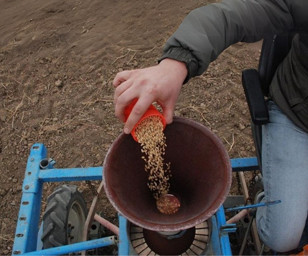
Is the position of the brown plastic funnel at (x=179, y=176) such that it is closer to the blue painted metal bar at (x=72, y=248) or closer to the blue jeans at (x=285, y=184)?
the blue painted metal bar at (x=72, y=248)

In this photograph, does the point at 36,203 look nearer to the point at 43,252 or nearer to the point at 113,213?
the point at 43,252

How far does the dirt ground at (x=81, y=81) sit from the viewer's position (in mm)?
2479

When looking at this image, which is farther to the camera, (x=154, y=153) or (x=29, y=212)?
(x=29, y=212)

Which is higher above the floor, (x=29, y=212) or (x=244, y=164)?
(x=29, y=212)

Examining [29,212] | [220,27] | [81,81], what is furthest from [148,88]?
[81,81]

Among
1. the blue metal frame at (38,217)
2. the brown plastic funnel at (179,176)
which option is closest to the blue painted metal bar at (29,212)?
the blue metal frame at (38,217)

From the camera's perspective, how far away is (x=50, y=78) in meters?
2.92

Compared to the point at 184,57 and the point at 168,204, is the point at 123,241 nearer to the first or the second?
the point at 168,204

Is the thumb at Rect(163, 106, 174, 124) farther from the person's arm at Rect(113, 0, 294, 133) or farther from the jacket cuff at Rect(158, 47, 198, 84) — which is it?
the jacket cuff at Rect(158, 47, 198, 84)

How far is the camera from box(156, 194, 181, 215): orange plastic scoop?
4.35 feet

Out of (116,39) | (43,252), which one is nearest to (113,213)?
(43,252)

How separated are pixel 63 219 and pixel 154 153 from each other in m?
0.66

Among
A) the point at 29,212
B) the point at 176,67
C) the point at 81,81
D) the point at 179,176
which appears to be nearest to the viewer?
the point at 176,67

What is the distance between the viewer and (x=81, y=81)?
9.45 ft
